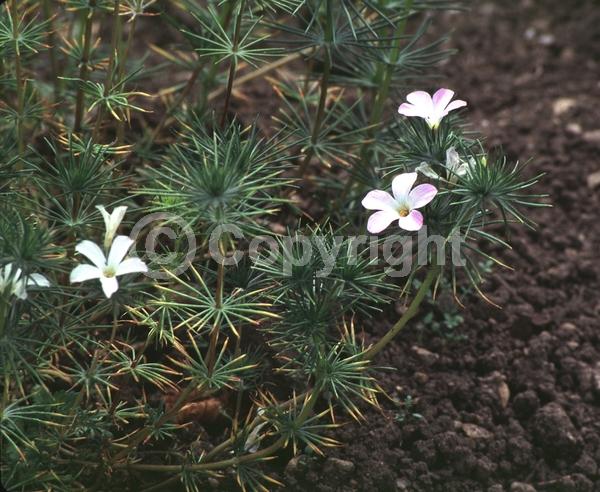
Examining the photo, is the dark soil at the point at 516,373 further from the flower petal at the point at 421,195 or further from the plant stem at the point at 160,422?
the flower petal at the point at 421,195

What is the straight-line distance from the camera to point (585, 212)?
3285 mm

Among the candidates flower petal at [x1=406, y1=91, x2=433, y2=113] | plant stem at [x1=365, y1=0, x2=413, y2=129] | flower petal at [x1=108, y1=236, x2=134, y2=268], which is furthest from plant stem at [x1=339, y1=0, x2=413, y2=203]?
flower petal at [x1=108, y1=236, x2=134, y2=268]

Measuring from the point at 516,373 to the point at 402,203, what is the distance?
3.05 feet

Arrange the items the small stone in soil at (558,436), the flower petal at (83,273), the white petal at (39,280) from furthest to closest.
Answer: the small stone in soil at (558,436), the white petal at (39,280), the flower petal at (83,273)

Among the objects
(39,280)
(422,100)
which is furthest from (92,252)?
(422,100)

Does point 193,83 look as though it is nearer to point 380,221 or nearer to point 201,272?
point 201,272

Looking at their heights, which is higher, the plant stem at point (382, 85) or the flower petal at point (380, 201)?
the flower petal at point (380, 201)

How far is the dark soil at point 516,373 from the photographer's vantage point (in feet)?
8.08

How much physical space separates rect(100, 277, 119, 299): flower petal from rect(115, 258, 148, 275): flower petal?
0.02 metres

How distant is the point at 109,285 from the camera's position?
1.82 m

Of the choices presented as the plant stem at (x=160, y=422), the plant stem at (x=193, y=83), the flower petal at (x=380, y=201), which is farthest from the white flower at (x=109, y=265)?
the plant stem at (x=193, y=83)

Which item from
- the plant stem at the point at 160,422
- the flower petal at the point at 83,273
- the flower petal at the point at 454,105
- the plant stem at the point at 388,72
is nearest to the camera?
the flower petal at the point at 83,273

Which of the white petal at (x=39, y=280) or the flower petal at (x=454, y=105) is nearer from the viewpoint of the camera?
the white petal at (x=39, y=280)

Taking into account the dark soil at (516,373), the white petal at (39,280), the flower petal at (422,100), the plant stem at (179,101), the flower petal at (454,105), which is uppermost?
the flower petal at (454,105)
